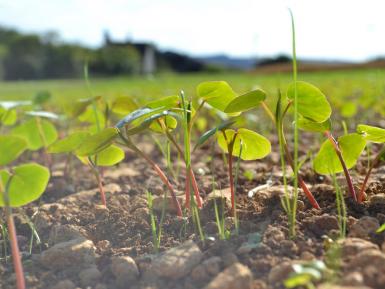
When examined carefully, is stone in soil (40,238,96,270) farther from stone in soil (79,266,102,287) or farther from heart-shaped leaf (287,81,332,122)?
heart-shaped leaf (287,81,332,122)

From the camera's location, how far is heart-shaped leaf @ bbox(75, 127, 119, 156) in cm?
105

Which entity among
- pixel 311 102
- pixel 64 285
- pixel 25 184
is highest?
pixel 311 102

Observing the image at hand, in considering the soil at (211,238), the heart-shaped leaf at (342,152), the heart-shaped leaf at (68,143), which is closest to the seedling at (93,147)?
the heart-shaped leaf at (68,143)

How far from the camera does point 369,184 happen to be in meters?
1.35

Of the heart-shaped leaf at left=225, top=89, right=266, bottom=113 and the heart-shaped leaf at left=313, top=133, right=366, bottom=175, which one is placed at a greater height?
the heart-shaped leaf at left=225, top=89, right=266, bottom=113

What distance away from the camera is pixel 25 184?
1.04 metres

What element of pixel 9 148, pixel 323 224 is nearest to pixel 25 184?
pixel 9 148

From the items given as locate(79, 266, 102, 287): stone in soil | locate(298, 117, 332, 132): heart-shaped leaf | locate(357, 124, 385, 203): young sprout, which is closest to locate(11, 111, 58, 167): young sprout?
locate(79, 266, 102, 287): stone in soil

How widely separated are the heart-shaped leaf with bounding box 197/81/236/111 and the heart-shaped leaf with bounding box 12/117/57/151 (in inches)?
32.8

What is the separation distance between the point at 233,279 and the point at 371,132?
0.51 meters

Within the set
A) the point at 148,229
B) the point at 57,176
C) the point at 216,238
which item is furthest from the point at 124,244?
the point at 57,176

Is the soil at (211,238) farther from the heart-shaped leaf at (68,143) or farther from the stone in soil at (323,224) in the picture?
the heart-shaped leaf at (68,143)

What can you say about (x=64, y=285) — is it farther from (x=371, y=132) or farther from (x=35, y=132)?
(x=35, y=132)

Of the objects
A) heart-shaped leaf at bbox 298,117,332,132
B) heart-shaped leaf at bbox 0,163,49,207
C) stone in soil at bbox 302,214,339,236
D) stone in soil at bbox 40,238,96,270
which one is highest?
heart-shaped leaf at bbox 298,117,332,132
